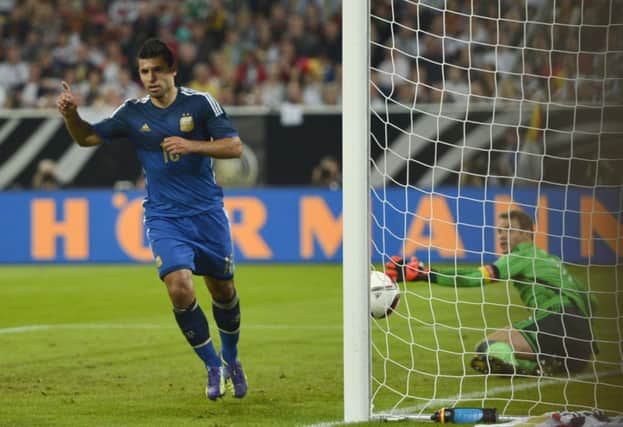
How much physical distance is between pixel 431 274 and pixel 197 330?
4.42 ft

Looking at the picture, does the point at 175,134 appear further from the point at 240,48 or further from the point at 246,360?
the point at 240,48

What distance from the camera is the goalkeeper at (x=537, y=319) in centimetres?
721

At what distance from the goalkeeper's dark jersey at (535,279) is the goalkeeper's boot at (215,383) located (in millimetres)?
1434

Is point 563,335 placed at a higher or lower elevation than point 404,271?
lower

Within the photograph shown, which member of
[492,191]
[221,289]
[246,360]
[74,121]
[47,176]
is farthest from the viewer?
[47,176]

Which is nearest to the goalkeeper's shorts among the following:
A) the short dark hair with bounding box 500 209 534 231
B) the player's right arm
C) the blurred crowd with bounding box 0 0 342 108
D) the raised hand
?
the short dark hair with bounding box 500 209 534 231

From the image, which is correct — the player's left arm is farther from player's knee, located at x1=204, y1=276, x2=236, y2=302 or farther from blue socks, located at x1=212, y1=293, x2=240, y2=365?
blue socks, located at x1=212, y1=293, x2=240, y2=365

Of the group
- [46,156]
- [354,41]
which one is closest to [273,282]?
[46,156]

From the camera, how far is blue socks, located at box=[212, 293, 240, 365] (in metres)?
7.14

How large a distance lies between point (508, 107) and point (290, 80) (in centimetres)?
411

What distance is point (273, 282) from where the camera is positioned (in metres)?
13.9

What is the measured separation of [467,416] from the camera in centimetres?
572

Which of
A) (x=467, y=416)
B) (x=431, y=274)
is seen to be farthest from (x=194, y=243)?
(x=467, y=416)

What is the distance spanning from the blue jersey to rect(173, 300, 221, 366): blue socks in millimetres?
537
